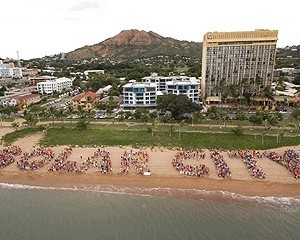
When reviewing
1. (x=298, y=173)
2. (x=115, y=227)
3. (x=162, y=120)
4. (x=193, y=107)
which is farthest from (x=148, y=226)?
(x=193, y=107)

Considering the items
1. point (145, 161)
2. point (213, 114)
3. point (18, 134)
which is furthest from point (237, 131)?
point (18, 134)

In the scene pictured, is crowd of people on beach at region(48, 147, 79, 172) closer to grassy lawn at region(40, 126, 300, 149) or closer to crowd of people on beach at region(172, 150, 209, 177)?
grassy lawn at region(40, 126, 300, 149)

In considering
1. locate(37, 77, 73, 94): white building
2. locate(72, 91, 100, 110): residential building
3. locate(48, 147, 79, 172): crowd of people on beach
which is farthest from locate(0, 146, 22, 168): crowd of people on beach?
locate(37, 77, 73, 94): white building

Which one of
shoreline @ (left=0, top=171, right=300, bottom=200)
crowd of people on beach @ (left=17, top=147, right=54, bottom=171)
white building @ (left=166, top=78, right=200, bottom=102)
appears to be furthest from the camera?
white building @ (left=166, top=78, right=200, bottom=102)

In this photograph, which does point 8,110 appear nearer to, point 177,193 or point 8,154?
point 8,154

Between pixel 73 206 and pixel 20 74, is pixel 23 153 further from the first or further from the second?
pixel 20 74

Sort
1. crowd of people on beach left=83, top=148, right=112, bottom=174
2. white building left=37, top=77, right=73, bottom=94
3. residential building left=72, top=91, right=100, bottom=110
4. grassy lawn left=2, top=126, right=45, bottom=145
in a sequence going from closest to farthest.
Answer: crowd of people on beach left=83, top=148, right=112, bottom=174
grassy lawn left=2, top=126, right=45, bottom=145
residential building left=72, top=91, right=100, bottom=110
white building left=37, top=77, right=73, bottom=94
